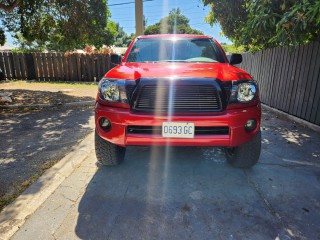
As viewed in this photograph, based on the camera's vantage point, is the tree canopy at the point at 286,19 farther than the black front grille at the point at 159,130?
Yes

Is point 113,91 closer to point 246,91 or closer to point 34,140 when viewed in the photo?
point 246,91

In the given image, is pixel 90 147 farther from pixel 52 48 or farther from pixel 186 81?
pixel 52 48

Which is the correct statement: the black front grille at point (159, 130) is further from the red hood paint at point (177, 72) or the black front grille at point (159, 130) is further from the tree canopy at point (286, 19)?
the tree canopy at point (286, 19)

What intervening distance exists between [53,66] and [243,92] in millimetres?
12946

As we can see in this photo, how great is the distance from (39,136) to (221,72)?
353 cm

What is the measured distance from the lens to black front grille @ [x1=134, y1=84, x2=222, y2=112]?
8.21 feet

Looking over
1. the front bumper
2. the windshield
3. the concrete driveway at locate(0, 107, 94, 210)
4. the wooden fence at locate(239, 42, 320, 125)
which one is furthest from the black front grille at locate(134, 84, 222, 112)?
the wooden fence at locate(239, 42, 320, 125)

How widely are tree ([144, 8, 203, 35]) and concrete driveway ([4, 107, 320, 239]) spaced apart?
158ft

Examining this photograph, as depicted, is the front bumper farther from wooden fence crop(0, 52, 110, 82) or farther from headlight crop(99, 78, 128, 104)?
wooden fence crop(0, 52, 110, 82)

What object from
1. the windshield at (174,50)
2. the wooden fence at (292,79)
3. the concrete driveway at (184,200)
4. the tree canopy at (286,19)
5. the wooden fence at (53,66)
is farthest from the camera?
the wooden fence at (53,66)

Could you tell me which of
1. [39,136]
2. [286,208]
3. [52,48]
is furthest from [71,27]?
[52,48]

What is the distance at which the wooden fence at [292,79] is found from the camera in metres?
4.79

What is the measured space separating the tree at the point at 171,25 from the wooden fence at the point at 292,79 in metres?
44.0

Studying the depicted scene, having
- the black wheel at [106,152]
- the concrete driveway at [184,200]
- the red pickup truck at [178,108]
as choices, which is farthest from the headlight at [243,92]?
the black wheel at [106,152]
